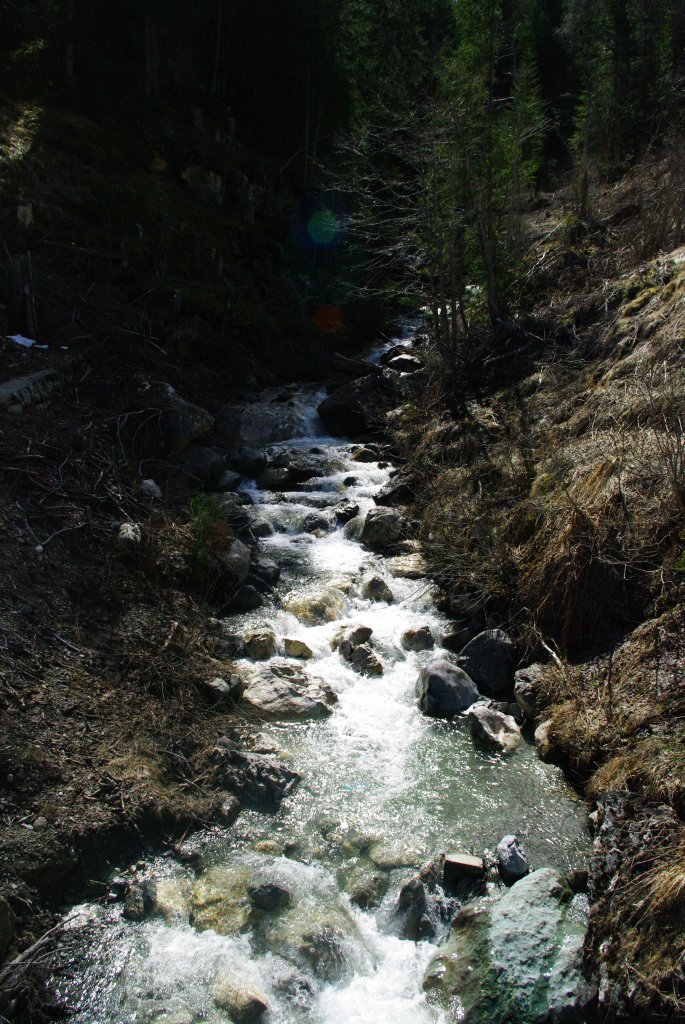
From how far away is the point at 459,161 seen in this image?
12.5 m

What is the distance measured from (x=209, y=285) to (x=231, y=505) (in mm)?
8256

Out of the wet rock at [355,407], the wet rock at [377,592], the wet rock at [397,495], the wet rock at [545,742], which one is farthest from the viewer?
the wet rock at [355,407]

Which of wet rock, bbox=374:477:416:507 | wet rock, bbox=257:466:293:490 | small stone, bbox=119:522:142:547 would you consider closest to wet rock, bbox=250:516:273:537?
wet rock, bbox=257:466:293:490

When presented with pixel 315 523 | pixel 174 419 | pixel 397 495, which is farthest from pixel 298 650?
pixel 174 419

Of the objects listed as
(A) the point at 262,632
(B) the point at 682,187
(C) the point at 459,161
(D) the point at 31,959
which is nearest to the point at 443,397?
(C) the point at 459,161

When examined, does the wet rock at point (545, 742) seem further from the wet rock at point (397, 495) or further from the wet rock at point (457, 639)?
the wet rock at point (397, 495)

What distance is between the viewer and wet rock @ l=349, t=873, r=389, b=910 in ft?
15.1

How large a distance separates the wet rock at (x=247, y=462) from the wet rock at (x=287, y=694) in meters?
5.47

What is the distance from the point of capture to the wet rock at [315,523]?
1030 cm

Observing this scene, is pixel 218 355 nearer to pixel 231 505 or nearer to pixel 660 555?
pixel 231 505

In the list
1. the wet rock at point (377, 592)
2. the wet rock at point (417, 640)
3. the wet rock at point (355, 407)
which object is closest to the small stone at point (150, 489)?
the wet rock at point (377, 592)

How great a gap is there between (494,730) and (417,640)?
1.56m

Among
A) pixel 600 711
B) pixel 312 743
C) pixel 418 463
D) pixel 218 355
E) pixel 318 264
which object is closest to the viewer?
pixel 600 711

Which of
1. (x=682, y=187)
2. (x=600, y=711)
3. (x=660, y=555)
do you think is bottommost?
(x=600, y=711)
